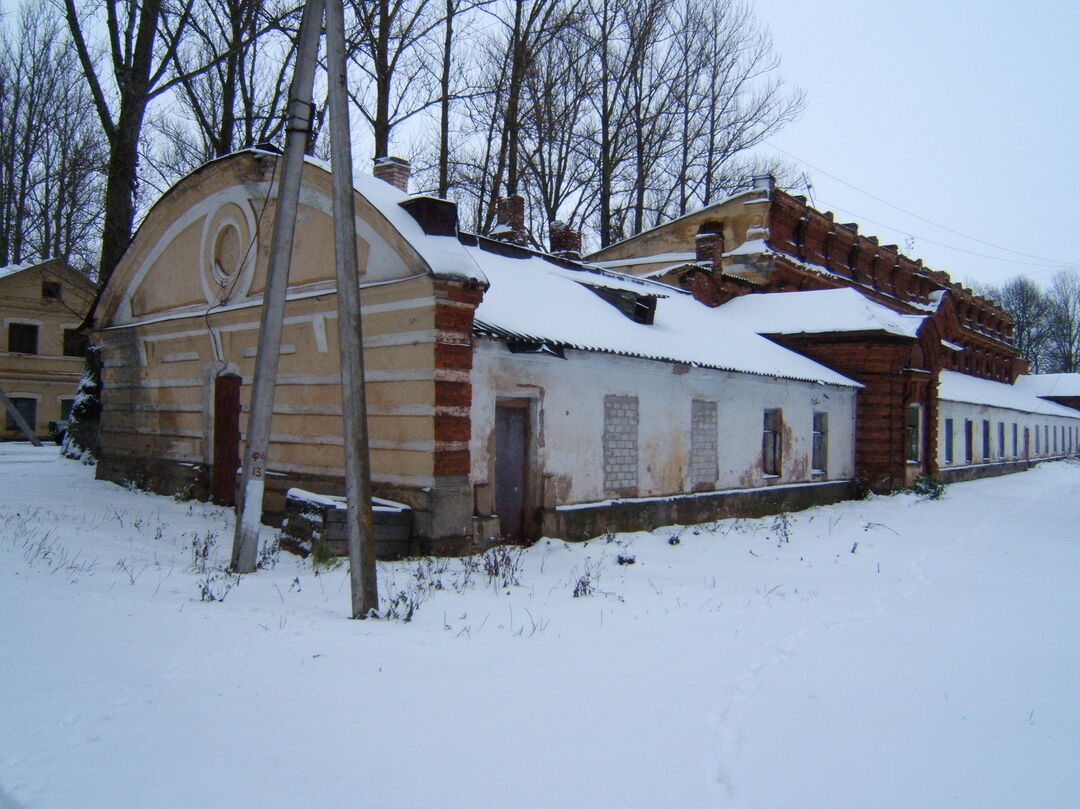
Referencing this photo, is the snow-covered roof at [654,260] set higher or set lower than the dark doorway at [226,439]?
higher

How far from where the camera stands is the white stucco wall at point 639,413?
10867 millimetres

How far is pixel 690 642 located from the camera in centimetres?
649

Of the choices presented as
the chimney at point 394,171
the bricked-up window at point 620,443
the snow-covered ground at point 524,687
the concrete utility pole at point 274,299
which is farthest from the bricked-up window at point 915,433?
the concrete utility pole at point 274,299

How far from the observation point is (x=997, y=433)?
1281 inches

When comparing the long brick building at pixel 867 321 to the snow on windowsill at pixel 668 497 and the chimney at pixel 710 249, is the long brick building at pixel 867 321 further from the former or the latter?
the snow on windowsill at pixel 668 497

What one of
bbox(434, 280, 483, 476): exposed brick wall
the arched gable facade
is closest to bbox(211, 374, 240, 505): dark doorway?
the arched gable facade

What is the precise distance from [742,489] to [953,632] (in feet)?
29.3

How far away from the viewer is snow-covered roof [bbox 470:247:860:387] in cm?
1153

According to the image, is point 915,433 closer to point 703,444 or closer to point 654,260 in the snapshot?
point 703,444

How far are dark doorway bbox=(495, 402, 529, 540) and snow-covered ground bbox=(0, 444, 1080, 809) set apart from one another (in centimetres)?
155

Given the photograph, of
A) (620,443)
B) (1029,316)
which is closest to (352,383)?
(620,443)

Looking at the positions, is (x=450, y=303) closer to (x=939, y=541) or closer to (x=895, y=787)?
(x=895, y=787)

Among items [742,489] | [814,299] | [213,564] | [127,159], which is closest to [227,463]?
[213,564]

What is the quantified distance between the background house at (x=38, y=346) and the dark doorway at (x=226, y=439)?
78.0ft
